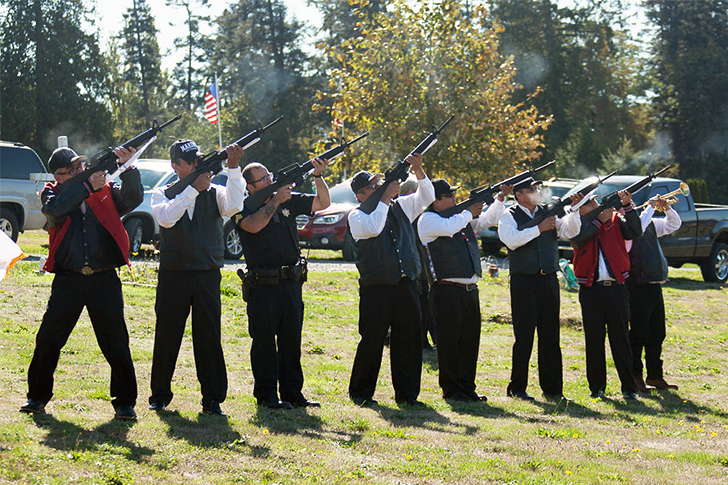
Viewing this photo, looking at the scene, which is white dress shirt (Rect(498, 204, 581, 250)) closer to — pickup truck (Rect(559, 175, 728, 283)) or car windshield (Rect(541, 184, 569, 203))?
pickup truck (Rect(559, 175, 728, 283))

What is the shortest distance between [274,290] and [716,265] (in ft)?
51.4

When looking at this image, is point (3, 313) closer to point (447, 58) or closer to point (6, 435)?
point (6, 435)

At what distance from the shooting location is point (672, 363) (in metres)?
11.9

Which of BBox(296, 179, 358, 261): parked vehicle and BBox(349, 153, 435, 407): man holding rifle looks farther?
→ BBox(296, 179, 358, 261): parked vehicle

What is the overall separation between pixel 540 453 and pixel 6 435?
12.3ft

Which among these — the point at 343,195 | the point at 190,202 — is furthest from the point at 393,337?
the point at 343,195

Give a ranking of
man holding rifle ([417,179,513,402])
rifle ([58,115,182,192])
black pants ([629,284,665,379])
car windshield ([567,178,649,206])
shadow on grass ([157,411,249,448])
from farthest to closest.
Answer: car windshield ([567,178,649,206]) → black pants ([629,284,665,379]) → man holding rifle ([417,179,513,402]) → rifle ([58,115,182,192]) → shadow on grass ([157,411,249,448])

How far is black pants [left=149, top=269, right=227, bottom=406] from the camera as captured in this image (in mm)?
7238

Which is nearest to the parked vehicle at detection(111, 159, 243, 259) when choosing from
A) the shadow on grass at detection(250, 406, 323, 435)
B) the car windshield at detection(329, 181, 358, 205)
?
the car windshield at detection(329, 181, 358, 205)

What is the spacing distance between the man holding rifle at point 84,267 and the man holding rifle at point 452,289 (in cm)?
304

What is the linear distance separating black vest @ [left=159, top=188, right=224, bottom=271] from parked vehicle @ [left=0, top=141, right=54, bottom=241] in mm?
10856

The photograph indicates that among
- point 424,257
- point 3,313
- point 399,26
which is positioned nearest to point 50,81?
point 399,26

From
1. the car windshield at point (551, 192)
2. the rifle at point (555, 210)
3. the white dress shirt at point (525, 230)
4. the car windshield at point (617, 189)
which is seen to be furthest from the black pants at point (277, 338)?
the car windshield at point (551, 192)

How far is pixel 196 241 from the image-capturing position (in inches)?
281
